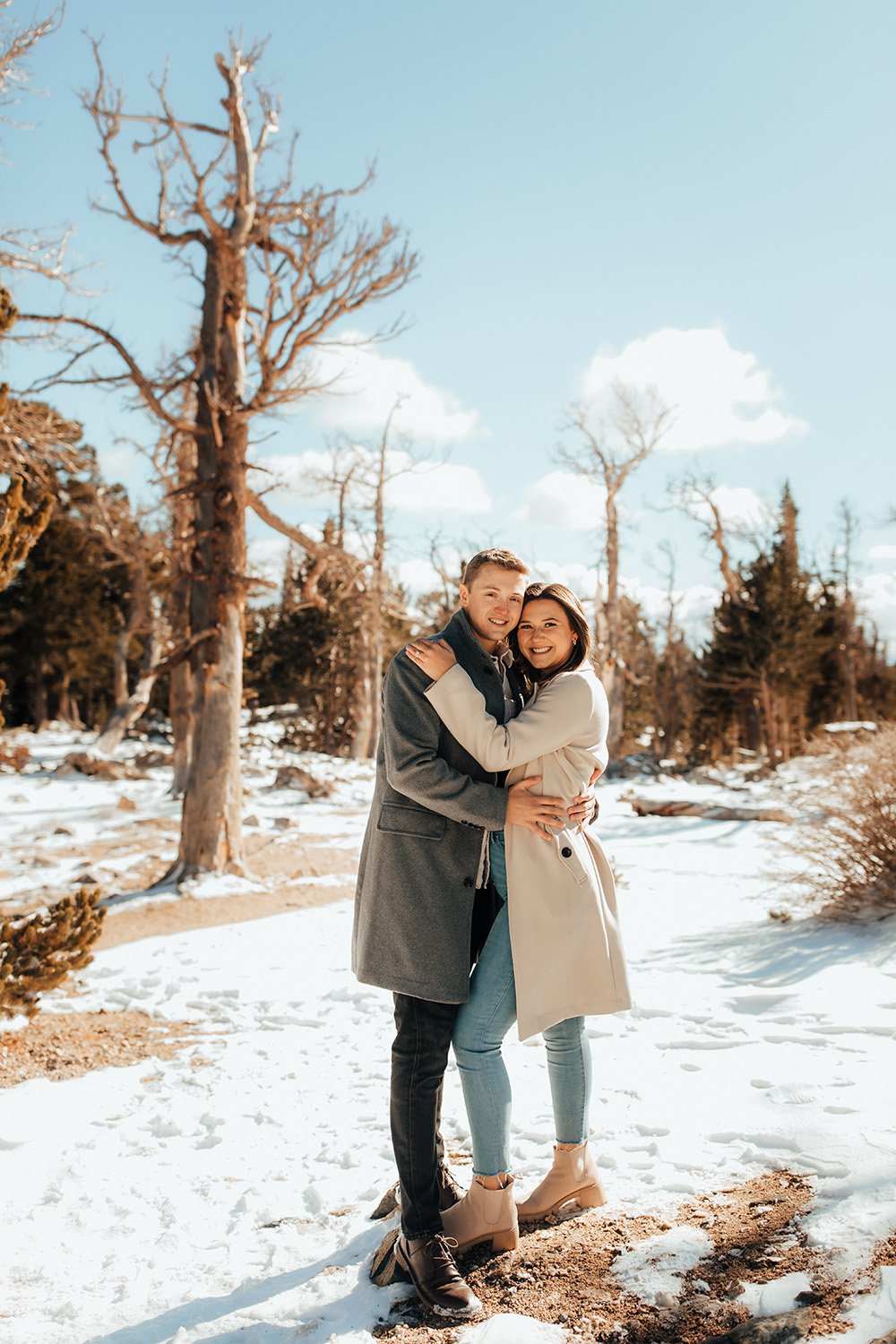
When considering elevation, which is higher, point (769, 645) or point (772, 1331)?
point (769, 645)

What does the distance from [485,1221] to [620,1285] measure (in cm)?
40

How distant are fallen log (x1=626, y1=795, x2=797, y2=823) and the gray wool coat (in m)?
11.1

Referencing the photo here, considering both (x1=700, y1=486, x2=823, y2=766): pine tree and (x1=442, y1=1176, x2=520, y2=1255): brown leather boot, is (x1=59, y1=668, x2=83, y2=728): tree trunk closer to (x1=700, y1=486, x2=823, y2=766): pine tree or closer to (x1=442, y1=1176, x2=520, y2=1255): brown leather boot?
(x1=700, y1=486, x2=823, y2=766): pine tree

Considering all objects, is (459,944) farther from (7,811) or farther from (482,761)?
(7,811)

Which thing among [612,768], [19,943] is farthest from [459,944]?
[612,768]

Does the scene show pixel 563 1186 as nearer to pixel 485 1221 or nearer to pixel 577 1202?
pixel 577 1202

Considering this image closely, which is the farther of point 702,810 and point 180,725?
point 180,725

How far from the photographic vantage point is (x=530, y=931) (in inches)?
102

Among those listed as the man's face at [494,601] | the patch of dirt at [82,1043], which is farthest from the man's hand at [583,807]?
the patch of dirt at [82,1043]

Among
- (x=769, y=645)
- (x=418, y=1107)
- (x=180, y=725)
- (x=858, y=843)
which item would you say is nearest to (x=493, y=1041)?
(x=418, y=1107)

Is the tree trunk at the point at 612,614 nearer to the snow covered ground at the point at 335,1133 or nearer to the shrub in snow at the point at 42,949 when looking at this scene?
the snow covered ground at the point at 335,1133

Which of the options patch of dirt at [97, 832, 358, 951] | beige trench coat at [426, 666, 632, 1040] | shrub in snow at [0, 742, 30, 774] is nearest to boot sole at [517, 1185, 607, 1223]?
beige trench coat at [426, 666, 632, 1040]

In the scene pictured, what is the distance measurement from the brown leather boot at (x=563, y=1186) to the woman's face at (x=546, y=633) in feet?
4.94

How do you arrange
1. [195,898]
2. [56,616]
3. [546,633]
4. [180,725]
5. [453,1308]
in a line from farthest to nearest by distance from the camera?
[56,616] < [180,725] < [195,898] < [546,633] < [453,1308]
